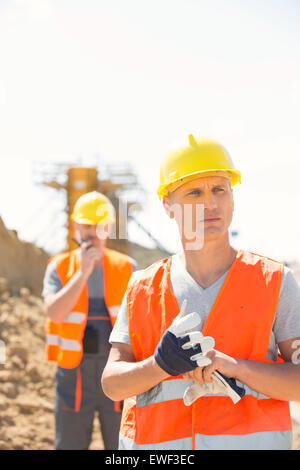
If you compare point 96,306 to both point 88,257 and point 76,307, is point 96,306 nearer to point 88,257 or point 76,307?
point 76,307

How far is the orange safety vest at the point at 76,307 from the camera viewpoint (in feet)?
11.2

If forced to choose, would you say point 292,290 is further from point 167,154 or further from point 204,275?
point 167,154

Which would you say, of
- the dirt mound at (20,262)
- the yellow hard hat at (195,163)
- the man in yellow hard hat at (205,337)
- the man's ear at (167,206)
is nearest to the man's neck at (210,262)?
the man in yellow hard hat at (205,337)

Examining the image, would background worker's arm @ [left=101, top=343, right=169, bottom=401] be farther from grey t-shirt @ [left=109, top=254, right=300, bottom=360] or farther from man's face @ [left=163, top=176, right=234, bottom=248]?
man's face @ [left=163, top=176, right=234, bottom=248]

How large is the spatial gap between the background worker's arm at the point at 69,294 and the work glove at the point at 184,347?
1891 mm

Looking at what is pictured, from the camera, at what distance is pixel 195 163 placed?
6.28ft

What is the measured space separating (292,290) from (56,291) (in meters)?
2.27

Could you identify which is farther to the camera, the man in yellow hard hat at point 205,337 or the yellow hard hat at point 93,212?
the yellow hard hat at point 93,212

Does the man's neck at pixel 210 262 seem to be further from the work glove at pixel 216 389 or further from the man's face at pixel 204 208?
the work glove at pixel 216 389

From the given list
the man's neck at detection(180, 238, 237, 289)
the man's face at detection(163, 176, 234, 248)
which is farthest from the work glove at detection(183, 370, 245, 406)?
the man's face at detection(163, 176, 234, 248)

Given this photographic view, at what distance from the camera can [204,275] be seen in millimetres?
1907

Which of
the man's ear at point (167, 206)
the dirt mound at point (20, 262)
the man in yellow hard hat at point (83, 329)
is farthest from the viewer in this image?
the dirt mound at point (20, 262)
